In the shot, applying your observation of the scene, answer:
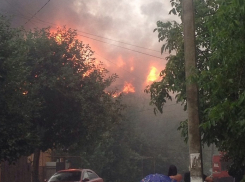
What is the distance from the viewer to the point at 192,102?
8.22 m

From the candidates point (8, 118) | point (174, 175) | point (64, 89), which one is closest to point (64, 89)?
point (64, 89)

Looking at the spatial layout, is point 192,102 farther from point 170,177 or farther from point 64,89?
point 64,89

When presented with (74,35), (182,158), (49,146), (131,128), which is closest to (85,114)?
(49,146)

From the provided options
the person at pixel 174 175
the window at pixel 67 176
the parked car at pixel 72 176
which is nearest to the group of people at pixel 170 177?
the person at pixel 174 175

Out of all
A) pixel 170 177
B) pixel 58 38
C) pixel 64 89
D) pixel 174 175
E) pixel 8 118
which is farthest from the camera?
pixel 58 38

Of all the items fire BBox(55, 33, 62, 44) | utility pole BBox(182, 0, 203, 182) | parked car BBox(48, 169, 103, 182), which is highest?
fire BBox(55, 33, 62, 44)

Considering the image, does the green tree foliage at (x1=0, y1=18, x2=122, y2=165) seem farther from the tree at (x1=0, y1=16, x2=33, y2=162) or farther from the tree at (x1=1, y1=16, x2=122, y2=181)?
the tree at (x1=0, y1=16, x2=33, y2=162)

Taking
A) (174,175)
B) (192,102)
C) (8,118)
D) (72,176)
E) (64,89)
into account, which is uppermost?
(64,89)

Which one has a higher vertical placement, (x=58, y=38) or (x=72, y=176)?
(x=58, y=38)

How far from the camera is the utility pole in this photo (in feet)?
26.2

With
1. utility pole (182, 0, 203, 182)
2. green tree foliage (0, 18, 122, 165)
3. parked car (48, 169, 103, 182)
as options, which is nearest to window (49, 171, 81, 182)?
parked car (48, 169, 103, 182)

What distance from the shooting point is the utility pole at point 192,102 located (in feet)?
26.2

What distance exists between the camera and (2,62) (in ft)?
52.6

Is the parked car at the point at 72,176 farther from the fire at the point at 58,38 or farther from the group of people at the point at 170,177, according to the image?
the fire at the point at 58,38
